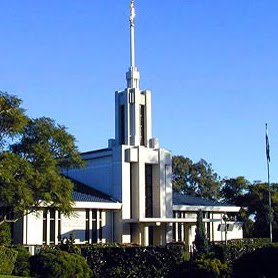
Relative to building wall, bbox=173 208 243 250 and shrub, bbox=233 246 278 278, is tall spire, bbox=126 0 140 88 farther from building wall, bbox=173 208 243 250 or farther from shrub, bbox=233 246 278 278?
shrub, bbox=233 246 278 278

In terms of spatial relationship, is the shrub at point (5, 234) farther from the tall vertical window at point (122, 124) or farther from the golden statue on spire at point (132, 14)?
the golden statue on spire at point (132, 14)

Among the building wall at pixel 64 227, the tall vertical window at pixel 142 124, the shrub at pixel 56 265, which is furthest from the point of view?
the tall vertical window at pixel 142 124

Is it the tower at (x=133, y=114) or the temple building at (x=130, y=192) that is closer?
the temple building at (x=130, y=192)

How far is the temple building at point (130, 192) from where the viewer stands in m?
46.2

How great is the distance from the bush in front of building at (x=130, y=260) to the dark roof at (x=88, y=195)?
13100 mm

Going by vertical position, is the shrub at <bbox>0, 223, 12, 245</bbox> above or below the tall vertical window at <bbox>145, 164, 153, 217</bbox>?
below

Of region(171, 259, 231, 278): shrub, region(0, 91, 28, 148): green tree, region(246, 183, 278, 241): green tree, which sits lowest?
region(171, 259, 231, 278): shrub

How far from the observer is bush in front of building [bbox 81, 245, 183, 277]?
105 feet

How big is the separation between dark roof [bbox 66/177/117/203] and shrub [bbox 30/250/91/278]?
16.3 meters

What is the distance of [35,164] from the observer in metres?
36.7

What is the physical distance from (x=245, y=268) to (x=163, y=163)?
2474cm

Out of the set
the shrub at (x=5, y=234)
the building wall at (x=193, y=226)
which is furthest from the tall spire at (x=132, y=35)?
the shrub at (x=5, y=234)

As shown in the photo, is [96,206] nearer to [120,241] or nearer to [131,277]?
[120,241]

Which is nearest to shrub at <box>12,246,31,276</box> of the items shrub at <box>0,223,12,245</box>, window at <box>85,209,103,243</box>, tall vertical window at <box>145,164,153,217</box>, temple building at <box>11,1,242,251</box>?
shrub at <box>0,223,12,245</box>
